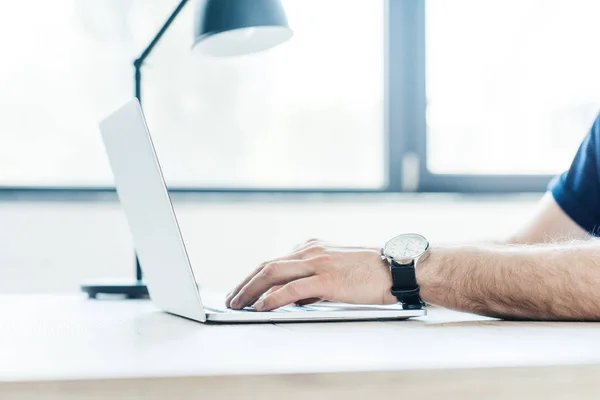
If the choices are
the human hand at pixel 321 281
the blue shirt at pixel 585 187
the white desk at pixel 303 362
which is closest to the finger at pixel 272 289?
the human hand at pixel 321 281

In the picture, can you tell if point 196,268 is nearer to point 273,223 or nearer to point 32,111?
point 273,223

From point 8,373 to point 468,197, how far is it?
5.82ft

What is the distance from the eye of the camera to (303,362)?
407mm

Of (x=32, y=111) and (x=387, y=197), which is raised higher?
(x=32, y=111)

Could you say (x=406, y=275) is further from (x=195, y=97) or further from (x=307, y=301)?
(x=195, y=97)

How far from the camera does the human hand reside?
71 centimetres

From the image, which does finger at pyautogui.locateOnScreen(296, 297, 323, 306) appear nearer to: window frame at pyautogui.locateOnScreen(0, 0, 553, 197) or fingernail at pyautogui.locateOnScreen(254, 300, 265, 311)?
fingernail at pyautogui.locateOnScreen(254, 300, 265, 311)

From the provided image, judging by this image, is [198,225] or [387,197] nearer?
[198,225]

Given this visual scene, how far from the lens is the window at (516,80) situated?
2072 mm

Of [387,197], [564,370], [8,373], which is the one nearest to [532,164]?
[387,197]

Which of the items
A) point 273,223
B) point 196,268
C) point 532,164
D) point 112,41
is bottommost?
point 196,268

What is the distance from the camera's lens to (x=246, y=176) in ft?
6.37

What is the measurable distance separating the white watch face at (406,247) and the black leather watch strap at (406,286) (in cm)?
1

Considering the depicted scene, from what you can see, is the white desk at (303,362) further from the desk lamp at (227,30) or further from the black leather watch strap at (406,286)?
the desk lamp at (227,30)
